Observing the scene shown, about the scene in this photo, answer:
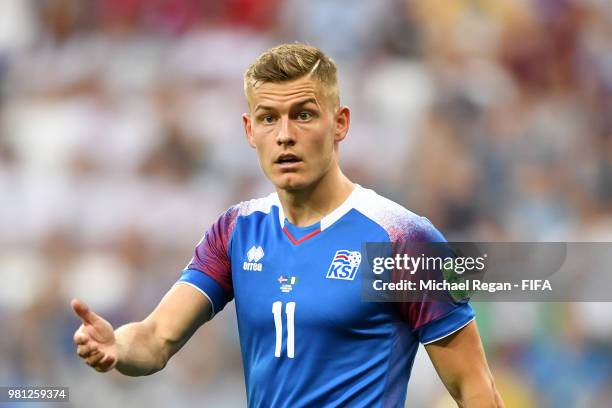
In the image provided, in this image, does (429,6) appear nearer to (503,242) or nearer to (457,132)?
(457,132)

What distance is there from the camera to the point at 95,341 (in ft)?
12.3

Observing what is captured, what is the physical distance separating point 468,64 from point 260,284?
5290mm

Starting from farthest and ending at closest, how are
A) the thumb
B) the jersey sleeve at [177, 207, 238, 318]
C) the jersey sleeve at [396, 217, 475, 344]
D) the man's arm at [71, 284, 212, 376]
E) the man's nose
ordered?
Answer: the jersey sleeve at [177, 207, 238, 318]
the man's nose
the jersey sleeve at [396, 217, 475, 344]
the man's arm at [71, 284, 212, 376]
the thumb

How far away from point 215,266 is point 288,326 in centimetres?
50

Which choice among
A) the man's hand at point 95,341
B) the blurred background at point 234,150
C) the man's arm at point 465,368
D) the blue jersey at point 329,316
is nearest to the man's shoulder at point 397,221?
the blue jersey at point 329,316

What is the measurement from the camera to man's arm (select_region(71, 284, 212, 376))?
372cm

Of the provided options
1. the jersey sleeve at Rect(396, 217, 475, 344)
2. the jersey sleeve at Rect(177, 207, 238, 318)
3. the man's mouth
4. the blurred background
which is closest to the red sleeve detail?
the jersey sleeve at Rect(177, 207, 238, 318)

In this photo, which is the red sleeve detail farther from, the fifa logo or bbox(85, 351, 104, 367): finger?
bbox(85, 351, 104, 367): finger

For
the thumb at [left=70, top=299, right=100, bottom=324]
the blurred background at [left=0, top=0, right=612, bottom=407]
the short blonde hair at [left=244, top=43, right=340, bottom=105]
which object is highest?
the blurred background at [left=0, top=0, right=612, bottom=407]

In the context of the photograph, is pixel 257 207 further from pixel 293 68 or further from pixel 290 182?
pixel 293 68

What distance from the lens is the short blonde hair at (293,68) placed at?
4043mm

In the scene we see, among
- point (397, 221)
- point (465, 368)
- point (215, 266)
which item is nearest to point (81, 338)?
point (215, 266)

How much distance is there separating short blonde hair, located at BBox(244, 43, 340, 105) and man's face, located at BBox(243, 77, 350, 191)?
0.09 ft

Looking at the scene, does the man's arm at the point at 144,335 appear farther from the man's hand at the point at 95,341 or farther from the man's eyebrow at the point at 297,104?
the man's eyebrow at the point at 297,104
